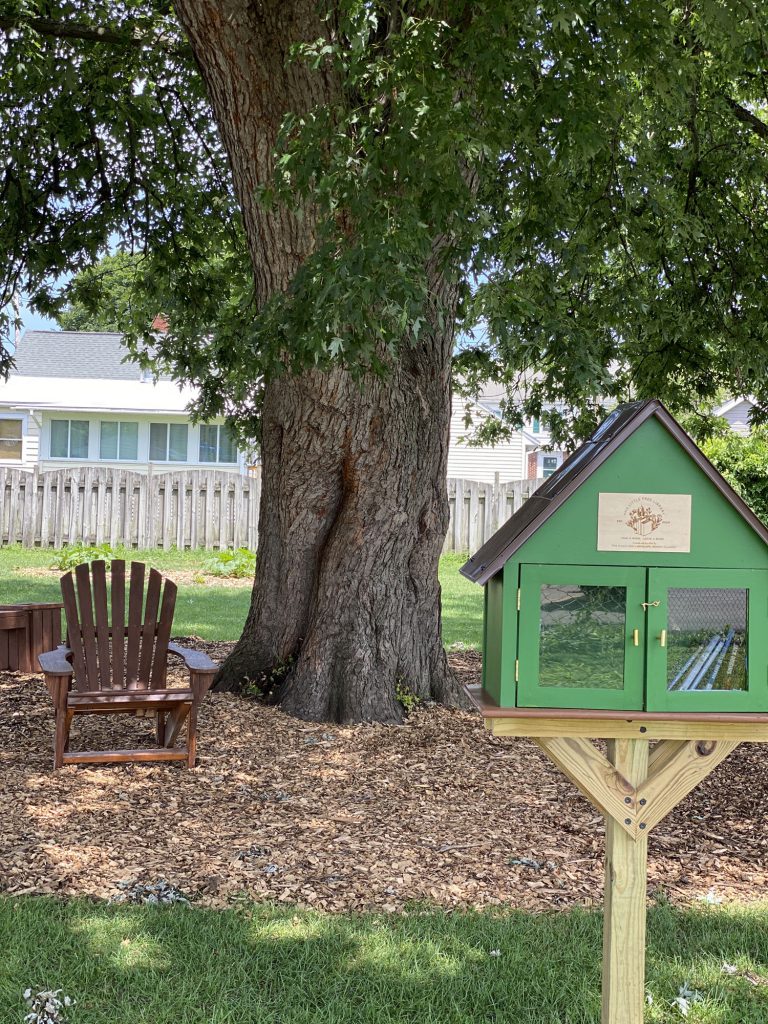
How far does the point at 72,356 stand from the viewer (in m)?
27.7

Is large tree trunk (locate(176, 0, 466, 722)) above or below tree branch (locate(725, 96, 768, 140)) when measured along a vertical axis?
below

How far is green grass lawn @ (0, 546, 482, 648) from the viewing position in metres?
11.0

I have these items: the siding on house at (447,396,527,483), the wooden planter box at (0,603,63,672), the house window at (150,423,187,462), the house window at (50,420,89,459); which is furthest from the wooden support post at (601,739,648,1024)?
the siding on house at (447,396,527,483)

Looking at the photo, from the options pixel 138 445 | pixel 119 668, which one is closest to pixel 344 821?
pixel 119 668

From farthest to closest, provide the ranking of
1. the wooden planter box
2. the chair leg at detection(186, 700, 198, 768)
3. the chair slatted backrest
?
1. the wooden planter box
2. the chair slatted backrest
3. the chair leg at detection(186, 700, 198, 768)

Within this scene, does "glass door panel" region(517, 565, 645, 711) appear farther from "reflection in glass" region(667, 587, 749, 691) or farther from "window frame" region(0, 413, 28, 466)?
"window frame" region(0, 413, 28, 466)

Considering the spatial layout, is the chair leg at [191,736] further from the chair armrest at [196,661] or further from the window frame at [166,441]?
the window frame at [166,441]

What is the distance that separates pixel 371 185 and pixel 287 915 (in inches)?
119

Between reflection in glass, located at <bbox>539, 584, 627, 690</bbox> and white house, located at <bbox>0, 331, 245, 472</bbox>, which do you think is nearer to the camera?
reflection in glass, located at <bbox>539, 584, 627, 690</bbox>

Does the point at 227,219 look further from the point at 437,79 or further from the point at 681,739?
the point at 681,739

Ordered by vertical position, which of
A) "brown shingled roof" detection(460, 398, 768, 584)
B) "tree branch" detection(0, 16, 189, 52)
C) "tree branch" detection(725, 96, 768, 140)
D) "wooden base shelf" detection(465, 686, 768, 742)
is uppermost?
"tree branch" detection(0, 16, 189, 52)

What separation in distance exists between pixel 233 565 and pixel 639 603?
45.3 feet

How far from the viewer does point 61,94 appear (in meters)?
8.18

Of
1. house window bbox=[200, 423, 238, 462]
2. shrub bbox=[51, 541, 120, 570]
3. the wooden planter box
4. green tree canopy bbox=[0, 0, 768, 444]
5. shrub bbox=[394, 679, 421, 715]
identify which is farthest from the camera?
house window bbox=[200, 423, 238, 462]
